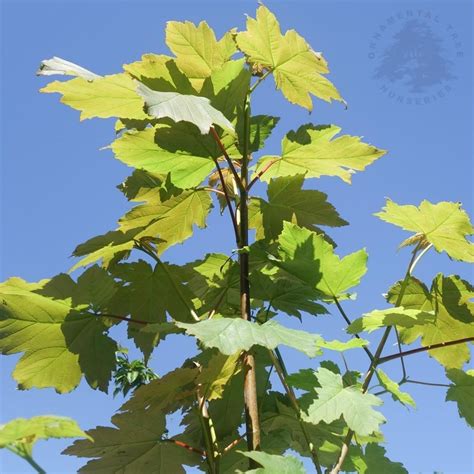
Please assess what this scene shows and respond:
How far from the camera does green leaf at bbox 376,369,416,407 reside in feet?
4.01

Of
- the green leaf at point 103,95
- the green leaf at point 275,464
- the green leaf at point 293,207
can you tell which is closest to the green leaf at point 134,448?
the green leaf at point 275,464

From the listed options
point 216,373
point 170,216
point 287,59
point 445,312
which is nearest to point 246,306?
point 216,373

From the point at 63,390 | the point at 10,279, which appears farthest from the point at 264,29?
the point at 63,390

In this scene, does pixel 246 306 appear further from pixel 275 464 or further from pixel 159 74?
pixel 159 74

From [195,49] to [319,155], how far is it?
1.22ft

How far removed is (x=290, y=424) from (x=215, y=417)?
0.17 metres

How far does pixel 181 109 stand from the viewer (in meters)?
1.17

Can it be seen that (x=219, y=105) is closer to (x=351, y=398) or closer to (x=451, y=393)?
(x=351, y=398)

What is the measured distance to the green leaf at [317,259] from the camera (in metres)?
1.30

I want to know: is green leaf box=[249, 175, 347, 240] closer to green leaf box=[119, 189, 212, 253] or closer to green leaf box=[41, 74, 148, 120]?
green leaf box=[119, 189, 212, 253]

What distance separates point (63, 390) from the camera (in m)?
1.43

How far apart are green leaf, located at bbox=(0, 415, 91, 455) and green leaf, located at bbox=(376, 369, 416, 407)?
655mm

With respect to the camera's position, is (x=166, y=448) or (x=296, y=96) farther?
(x=296, y=96)

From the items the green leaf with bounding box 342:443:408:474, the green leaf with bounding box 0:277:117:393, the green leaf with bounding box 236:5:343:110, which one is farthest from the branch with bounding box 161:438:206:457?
the green leaf with bounding box 236:5:343:110
